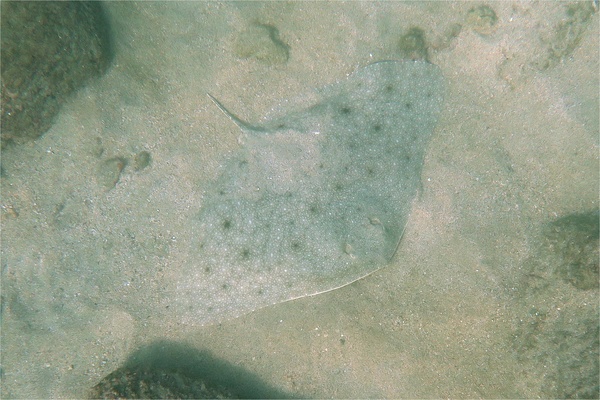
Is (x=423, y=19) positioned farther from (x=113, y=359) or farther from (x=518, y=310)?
(x=113, y=359)

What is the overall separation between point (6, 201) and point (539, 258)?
8.14 metres

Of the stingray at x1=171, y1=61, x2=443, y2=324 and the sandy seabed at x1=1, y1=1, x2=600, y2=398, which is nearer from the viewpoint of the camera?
the stingray at x1=171, y1=61, x2=443, y2=324

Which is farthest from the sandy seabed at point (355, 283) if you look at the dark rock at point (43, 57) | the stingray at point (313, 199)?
the stingray at point (313, 199)

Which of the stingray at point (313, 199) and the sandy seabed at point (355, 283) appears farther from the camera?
the sandy seabed at point (355, 283)

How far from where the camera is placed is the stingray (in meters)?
4.84

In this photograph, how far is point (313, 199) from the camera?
16.0 feet

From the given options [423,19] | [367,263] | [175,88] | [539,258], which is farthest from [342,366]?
[423,19]

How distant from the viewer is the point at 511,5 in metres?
5.63

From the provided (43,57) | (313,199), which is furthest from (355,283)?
(43,57)

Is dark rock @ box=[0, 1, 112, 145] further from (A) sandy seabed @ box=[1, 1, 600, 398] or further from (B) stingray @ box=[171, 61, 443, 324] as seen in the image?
(B) stingray @ box=[171, 61, 443, 324]

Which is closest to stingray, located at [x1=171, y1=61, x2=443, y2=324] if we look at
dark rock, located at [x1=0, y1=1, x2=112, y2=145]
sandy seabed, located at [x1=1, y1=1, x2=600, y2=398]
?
sandy seabed, located at [x1=1, y1=1, x2=600, y2=398]

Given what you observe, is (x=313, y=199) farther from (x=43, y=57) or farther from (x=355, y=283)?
(x=43, y=57)

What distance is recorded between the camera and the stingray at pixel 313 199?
4.84 metres

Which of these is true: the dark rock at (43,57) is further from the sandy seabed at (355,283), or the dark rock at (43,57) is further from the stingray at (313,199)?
the stingray at (313,199)
